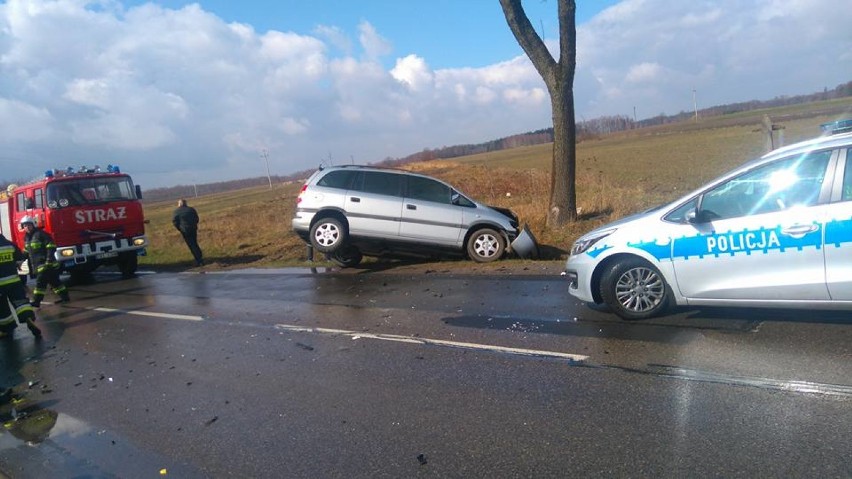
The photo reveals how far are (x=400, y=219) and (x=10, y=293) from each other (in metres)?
6.42

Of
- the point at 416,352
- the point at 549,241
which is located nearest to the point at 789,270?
the point at 416,352

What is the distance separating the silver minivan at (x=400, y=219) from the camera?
39.6ft

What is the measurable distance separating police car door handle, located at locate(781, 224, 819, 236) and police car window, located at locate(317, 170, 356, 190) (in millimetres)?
8354

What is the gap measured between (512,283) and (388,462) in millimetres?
6065

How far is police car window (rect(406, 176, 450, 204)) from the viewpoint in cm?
1220

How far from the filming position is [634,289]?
645 cm

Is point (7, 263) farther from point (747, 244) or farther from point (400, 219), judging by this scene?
point (747, 244)

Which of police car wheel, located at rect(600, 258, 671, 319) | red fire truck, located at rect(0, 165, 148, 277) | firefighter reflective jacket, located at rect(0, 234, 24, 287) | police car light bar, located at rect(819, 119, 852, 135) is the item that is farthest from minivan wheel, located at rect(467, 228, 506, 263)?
red fire truck, located at rect(0, 165, 148, 277)

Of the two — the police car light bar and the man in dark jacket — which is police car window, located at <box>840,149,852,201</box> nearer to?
the police car light bar

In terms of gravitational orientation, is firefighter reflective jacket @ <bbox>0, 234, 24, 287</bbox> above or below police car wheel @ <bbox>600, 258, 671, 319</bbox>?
above

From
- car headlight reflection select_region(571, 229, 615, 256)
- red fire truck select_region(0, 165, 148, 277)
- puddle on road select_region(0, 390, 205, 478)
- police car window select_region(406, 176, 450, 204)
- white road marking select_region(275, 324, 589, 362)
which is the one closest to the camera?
puddle on road select_region(0, 390, 205, 478)

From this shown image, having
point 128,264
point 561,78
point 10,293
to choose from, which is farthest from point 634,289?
point 128,264

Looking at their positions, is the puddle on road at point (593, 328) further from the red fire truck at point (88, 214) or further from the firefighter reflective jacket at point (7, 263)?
the red fire truck at point (88, 214)

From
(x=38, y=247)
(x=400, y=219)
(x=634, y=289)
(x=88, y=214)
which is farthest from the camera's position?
(x=88, y=214)
